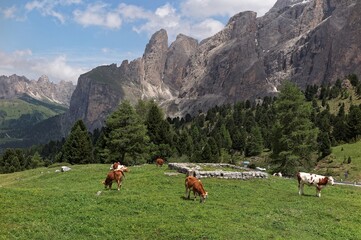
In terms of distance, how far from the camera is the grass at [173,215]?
20.0m

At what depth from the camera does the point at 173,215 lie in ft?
76.5

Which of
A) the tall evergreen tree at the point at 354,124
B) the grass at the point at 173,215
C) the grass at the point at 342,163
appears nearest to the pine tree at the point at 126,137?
the grass at the point at 342,163

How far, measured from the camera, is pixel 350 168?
3204 inches

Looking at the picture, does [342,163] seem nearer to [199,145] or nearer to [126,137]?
[126,137]

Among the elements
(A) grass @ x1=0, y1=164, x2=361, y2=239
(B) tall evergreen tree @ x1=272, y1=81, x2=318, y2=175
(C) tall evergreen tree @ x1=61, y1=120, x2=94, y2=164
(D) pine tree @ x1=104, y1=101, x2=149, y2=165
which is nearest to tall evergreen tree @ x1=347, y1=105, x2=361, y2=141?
(B) tall evergreen tree @ x1=272, y1=81, x2=318, y2=175

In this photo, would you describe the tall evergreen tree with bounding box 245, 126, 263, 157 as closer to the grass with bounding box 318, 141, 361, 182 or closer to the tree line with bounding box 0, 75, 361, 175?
the tree line with bounding box 0, 75, 361, 175

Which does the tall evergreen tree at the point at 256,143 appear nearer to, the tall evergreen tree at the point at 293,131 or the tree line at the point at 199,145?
the tree line at the point at 199,145

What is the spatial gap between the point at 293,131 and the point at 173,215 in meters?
49.0

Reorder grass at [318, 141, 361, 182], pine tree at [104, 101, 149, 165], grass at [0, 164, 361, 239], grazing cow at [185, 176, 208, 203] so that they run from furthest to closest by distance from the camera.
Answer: grass at [318, 141, 361, 182] < pine tree at [104, 101, 149, 165] < grazing cow at [185, 176, 208, 203] < grass at [0, 164, 361, 239]

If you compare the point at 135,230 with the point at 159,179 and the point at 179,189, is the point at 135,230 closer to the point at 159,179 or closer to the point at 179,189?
the point at 179,189

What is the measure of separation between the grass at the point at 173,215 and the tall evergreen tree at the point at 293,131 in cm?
3232

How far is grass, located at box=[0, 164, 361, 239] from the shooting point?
65.5 feet

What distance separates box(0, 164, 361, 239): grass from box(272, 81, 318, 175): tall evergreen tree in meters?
32.3

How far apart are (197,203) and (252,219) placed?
4.44m
